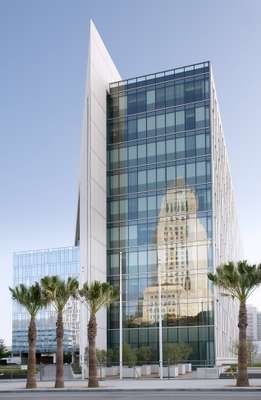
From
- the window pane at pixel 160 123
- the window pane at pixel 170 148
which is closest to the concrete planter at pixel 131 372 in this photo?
the window pane at pixel 170 148

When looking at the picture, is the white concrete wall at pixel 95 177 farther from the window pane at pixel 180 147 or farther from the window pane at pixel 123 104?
the window pane at pixel 180 147

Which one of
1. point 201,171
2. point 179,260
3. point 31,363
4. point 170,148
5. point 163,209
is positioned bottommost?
point 31,363

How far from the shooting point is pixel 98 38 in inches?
3398

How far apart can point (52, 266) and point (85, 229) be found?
9557 cm

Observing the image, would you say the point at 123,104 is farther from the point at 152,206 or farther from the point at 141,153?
the point at 152,206

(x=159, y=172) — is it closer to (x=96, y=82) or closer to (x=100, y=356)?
(x=96, y=82)

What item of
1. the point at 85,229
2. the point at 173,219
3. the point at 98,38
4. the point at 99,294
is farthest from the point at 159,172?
the point at 99,294

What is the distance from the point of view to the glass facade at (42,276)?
15788cm

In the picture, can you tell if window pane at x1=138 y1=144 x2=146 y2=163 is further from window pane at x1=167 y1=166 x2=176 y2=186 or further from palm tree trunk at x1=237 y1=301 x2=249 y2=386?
palm tree trunk at x1=237 y1=301 x2=249 y2=386

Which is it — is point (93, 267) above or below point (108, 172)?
below

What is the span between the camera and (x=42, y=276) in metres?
172

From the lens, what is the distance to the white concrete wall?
262ft

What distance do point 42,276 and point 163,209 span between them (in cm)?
9575

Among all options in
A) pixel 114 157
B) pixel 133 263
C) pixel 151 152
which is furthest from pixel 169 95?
pixel 133 263
